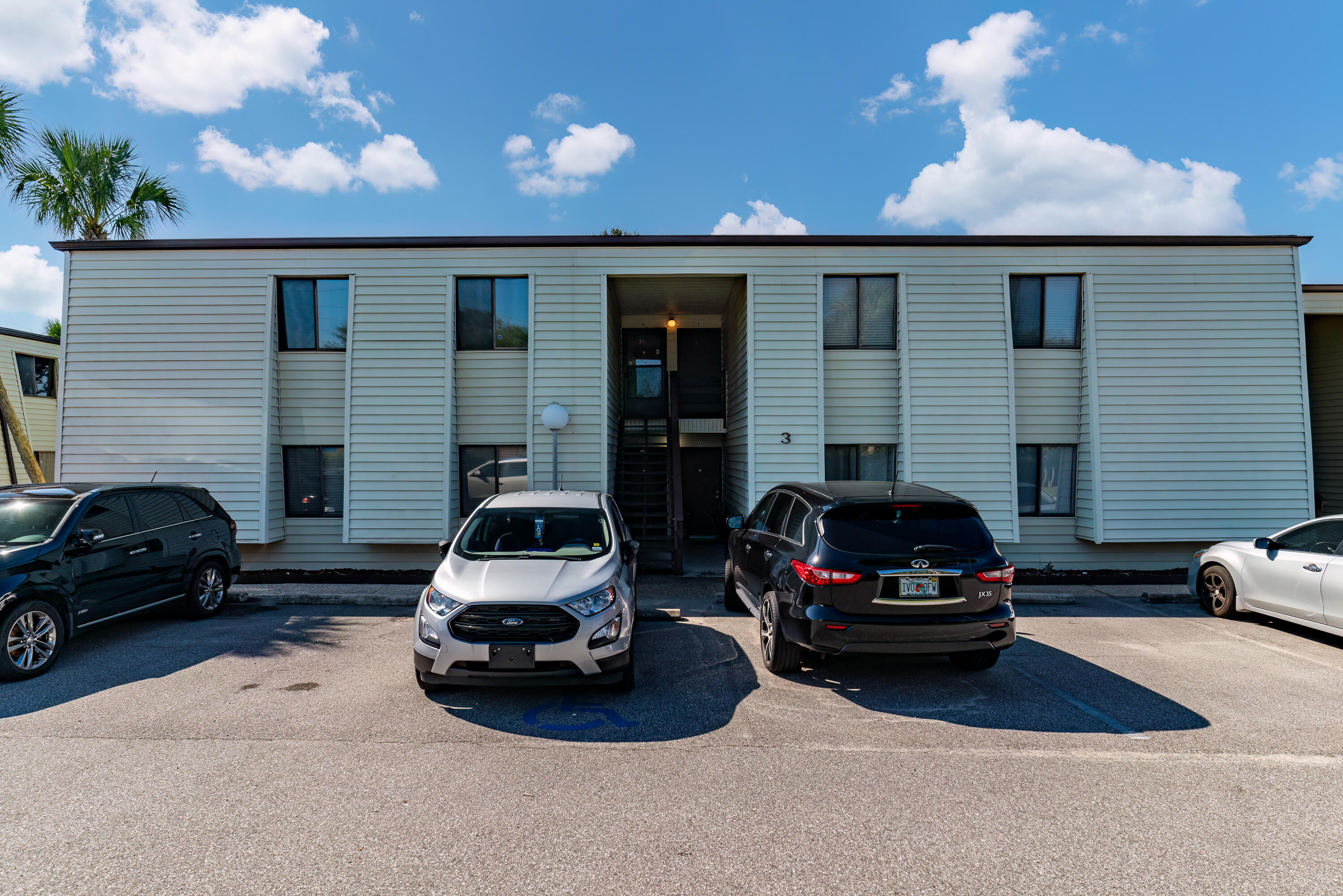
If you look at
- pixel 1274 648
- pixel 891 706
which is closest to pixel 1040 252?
pixel 1274 648

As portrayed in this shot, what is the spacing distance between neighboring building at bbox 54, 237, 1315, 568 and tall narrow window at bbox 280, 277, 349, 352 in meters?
0.04

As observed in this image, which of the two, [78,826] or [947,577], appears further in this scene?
[947,577]

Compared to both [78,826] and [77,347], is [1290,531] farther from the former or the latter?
[77,347]

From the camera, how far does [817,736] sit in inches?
179

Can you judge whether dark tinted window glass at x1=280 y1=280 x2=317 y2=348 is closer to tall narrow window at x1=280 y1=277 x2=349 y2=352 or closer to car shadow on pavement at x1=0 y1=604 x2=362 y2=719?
tall narrow window at x1=280 y1=277 x2=349 y2=352

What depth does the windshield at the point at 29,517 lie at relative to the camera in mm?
6168

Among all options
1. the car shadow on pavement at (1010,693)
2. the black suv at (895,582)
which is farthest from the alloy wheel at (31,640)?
the car shadow on pavement at (1010,693)

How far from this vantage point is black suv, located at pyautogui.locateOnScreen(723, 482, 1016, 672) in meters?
5.04

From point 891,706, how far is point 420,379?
9.01 meters

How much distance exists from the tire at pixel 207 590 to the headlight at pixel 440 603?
14.7 ft

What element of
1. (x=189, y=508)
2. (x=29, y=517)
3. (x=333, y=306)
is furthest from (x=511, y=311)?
(x=29, y=517)

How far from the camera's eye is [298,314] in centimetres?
1134

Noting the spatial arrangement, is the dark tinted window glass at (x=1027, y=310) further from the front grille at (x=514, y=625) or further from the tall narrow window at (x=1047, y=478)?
the front grille at (x=514, y=625)

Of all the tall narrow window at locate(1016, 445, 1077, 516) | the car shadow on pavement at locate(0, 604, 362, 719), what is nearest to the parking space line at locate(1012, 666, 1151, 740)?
the tall narrow window at locate(1016, 445, 1077, 516)
